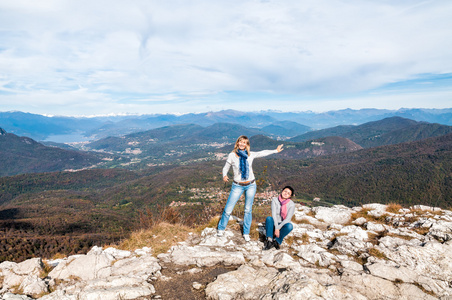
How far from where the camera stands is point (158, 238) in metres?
6.88

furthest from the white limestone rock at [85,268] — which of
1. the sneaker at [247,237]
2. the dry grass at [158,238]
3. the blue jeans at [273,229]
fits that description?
the blue jeans at [273,229]

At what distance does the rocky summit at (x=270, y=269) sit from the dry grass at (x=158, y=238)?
31 cm

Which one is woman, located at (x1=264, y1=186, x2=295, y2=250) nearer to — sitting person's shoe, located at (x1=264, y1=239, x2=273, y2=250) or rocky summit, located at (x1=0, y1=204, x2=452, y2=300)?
sitting person's shoe, located at (x1=264, y1=239, x2=273, y2=250)

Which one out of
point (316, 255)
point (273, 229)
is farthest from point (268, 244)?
point (316, 255)

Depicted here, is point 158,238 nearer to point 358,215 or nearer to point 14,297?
point 14,297

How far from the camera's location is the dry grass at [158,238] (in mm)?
6324

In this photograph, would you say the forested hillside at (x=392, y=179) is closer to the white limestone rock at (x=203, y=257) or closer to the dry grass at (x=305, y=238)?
the dry grass at (x=305, y=238)

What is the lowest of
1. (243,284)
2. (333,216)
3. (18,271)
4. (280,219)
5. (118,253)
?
(333,216)

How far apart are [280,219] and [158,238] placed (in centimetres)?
416

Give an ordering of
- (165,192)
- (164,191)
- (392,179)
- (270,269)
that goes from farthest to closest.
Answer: (164,191), (165,192), (392,179), (270,269)

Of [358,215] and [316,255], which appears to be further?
[358,215]

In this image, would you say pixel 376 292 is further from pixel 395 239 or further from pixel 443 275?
pixel 395 239

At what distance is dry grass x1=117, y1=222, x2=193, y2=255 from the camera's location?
6324 mm

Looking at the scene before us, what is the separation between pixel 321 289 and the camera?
3.59 m
